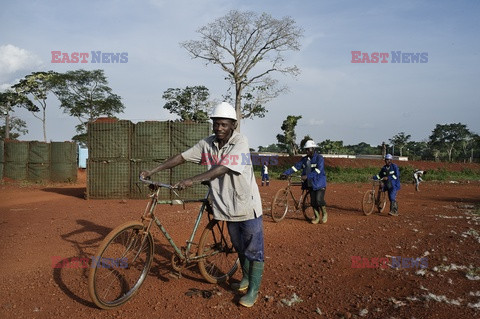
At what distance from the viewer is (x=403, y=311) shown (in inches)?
141

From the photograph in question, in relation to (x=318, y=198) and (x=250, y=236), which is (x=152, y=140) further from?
(x=250, y=236)

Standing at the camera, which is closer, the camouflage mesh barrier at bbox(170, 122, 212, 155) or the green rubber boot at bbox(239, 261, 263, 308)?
the green rubber boot at bbox(239, 261, 263, 308)

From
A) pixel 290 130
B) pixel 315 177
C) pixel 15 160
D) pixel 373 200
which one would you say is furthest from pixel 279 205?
pixel 290 130

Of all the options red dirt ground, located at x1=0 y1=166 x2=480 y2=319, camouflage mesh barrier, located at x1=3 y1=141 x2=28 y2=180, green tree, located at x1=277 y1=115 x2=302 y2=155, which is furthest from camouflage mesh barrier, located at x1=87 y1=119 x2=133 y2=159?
green tree, located at x1=277 y1=115 x2=302 y2=155

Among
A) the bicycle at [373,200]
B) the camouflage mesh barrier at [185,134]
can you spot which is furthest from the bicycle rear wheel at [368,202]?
the camouflage mesh barrier at [185,134]

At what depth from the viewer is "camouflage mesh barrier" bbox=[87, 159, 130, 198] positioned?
11.4m

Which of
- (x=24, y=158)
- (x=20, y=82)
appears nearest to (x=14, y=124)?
(x=20, y=82)

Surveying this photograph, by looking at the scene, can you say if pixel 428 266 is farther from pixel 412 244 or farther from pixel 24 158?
pixel 24 158

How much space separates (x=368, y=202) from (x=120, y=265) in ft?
27.1

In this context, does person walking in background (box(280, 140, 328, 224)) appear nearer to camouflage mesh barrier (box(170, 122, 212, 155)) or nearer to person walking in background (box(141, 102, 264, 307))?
camouflage mesh barrier (box(170, 122, 212, 155))

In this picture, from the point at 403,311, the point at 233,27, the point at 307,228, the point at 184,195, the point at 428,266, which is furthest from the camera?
the point at 233,27

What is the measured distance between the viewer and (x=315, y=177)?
325 inches

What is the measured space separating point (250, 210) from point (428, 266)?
11.0 ft

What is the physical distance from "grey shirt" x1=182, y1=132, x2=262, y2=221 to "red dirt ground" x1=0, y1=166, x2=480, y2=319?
3.57 ft
